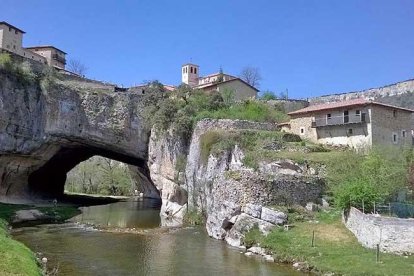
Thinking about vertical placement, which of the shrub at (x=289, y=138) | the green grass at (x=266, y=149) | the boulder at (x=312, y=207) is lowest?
the boulder at (x=312, y=207)

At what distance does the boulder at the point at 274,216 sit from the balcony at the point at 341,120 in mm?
18251

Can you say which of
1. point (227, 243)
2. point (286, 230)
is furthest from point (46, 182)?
point (286, 230)

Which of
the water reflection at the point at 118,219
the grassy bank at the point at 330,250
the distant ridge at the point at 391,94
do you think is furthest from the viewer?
the distant ridge at the point at 391,94

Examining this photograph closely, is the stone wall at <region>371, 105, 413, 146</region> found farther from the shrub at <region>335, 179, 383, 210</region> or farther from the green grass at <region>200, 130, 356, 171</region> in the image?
the shrub at <region>335, 179, 383, 210</region>

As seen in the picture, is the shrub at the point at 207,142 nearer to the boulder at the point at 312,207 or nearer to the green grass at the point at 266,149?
the green grass at the point at 266,149

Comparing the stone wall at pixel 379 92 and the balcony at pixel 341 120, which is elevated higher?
the stone wall at pixel 379 92

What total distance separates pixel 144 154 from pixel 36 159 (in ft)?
42.5

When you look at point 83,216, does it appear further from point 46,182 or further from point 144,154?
point 46,182

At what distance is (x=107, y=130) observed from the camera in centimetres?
5550

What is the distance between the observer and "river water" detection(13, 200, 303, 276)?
2289 centimetres

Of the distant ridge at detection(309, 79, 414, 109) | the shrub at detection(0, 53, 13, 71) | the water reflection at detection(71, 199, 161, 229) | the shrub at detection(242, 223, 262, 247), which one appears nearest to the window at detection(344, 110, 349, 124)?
the distant ridge at detection(309, 79, 414, 109)

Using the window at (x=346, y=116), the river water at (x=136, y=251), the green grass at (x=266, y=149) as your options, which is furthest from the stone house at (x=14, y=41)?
the window at (x=346, y=116)

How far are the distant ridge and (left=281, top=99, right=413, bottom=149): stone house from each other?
17756mm

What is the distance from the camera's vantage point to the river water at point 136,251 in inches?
901
